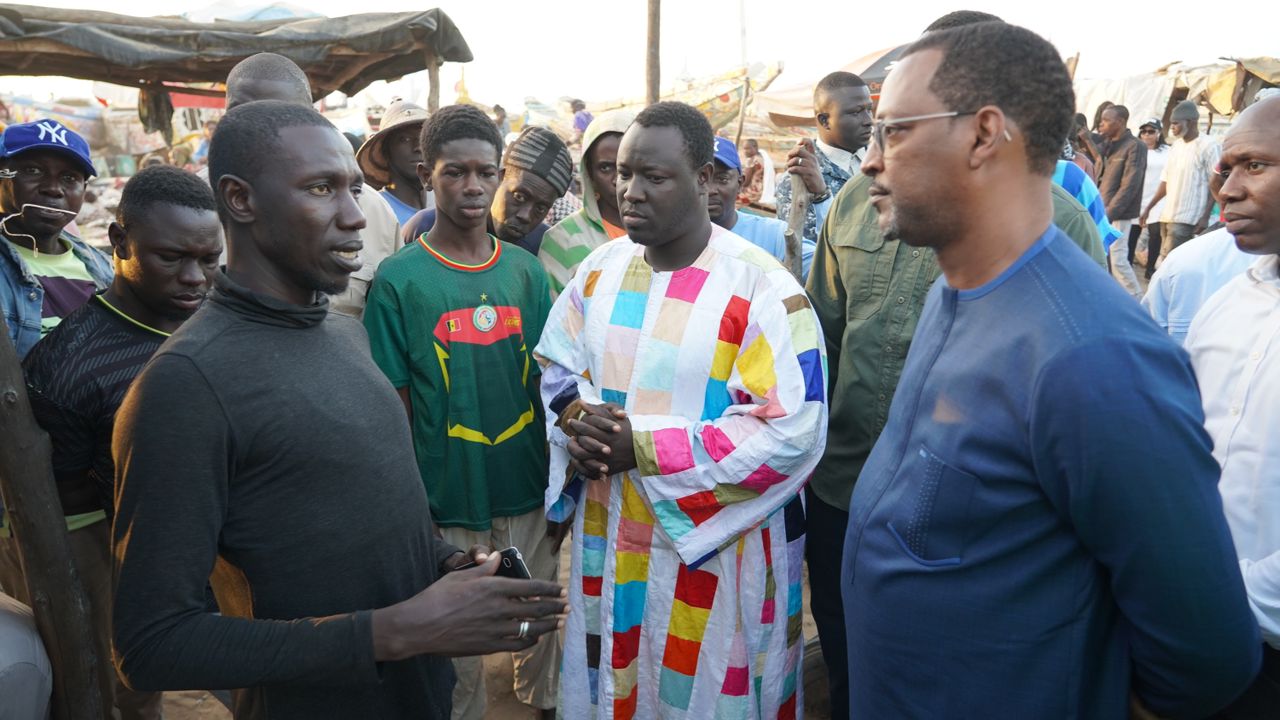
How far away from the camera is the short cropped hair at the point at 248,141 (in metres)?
1.57

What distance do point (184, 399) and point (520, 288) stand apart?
5.82ft

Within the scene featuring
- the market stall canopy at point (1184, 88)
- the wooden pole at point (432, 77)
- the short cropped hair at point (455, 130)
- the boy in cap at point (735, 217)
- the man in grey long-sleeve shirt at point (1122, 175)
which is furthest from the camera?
the market stall canopy at point (1184, 88)

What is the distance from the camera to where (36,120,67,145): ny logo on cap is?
9.77ft

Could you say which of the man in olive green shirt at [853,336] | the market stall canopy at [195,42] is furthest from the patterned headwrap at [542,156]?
the market stall canopy at [195,42]

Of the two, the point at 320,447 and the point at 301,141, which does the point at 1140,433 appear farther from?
the point at 301,141

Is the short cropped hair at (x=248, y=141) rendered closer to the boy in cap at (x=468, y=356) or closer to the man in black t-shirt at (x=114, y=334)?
the man in black t-shirt at (x=114, y=334)

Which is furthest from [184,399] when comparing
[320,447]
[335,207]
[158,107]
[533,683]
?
[158,107]

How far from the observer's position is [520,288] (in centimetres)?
309

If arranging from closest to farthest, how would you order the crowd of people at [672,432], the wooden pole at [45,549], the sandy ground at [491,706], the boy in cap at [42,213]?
the crowd of people at [672,432], the wooden pole at [45,549], the boy in cap at [42,213], the sandy ground at [491,706]

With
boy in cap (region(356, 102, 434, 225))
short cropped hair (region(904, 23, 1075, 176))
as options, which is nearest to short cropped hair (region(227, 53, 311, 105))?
boy in cap (region(356, 102, 434, 225))

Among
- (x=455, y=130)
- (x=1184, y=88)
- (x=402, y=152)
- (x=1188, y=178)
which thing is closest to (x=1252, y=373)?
(x=455, y=130)

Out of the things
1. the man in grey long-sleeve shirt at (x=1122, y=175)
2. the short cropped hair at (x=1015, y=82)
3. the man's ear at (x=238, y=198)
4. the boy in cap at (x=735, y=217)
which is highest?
the short cropped hair at (x=1015, y=82)

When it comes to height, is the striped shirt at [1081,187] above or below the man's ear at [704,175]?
below

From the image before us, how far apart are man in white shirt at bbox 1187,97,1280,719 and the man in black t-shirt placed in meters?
2.79
